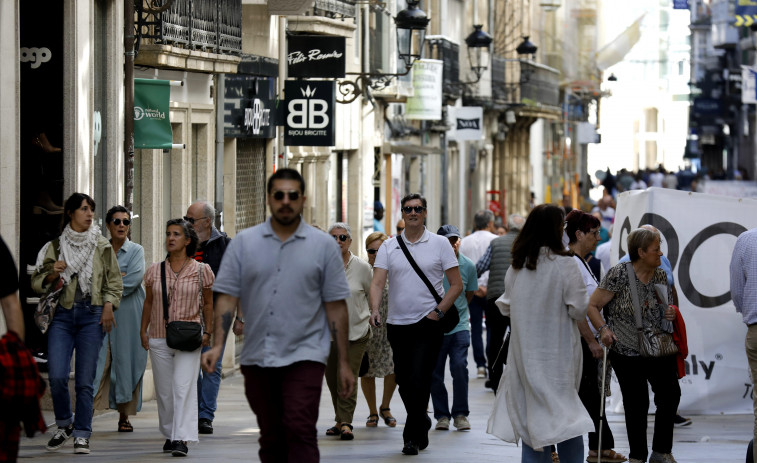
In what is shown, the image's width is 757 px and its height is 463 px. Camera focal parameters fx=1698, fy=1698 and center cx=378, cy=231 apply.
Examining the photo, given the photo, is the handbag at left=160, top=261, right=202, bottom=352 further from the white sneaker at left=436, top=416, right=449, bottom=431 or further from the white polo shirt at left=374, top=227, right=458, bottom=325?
the white sneaker at left=436, top=416, right=449, bottom=431

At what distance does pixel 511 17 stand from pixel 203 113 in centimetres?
3302

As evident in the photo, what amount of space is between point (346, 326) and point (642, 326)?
334 cm

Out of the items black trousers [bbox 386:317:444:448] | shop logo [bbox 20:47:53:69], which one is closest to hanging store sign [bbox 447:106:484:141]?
shop logo [bbox 20:47:53:69]

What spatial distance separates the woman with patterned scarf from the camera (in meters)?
11.5

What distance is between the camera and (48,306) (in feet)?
37.7

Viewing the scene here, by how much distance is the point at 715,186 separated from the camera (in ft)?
99.8

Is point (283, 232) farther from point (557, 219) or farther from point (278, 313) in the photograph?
point (557, 219)

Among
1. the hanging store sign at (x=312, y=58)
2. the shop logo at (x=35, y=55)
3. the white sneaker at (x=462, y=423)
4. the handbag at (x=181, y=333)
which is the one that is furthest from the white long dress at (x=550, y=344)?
the hanging store sign at (x=312, y=58)

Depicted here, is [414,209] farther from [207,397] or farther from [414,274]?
[207,397]

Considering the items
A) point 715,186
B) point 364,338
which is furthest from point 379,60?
point 364,338

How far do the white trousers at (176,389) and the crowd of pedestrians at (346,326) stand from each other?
0.01 metres

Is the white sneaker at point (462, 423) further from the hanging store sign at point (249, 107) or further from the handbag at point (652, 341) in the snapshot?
the hanging store sign at point (249, 107)

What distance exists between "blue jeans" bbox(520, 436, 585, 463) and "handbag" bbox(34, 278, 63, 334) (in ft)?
11.8

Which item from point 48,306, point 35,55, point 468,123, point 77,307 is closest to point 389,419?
point 77,307
